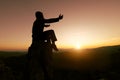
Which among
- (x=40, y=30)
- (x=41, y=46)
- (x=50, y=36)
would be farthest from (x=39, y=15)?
(x=41, y=46)

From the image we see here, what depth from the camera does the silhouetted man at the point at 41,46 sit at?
692 inches

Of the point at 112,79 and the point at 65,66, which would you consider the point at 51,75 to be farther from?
the point at 65,66

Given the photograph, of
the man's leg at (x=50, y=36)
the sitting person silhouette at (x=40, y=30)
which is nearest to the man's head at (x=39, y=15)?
the sitting person silhouette at (x=40, y=30)

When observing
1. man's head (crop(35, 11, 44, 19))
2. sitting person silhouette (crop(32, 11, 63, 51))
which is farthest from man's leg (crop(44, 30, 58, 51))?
man's head (crop(35, 11, 44, 19))

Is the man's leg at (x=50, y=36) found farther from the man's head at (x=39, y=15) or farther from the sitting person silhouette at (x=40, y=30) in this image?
the man's head at (x=39, y=15)

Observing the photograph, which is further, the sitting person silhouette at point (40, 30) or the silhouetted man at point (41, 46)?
the sitting person silhouette at point (40, 30)

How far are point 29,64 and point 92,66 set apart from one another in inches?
3143

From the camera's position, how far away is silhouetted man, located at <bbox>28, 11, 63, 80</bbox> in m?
17.6

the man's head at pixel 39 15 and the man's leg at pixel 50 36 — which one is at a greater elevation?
the man's head at pixel 39 15

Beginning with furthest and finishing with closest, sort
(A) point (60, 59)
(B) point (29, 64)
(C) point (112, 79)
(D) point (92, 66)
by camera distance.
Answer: (A) point (60, 59), (D) point (92, 66), (C) point (112, 79), (B) point (29, 64)

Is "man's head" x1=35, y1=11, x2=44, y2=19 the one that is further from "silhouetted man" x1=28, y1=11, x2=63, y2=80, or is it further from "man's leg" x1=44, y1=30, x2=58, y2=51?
"man's leg" x1=44, y1=30, x2=58, y2=51

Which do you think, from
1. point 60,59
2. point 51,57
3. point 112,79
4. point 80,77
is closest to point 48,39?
point 51,57

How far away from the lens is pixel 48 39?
18141mm

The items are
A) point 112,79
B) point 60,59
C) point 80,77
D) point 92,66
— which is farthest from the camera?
point 60,59
